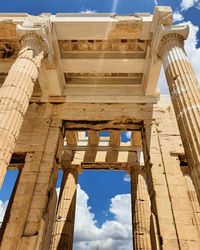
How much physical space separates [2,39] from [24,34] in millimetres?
2009

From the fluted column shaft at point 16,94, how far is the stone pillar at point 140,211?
9251mm

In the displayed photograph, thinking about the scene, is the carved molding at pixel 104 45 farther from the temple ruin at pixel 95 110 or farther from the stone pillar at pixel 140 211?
the stone pillar at pixel 140 211

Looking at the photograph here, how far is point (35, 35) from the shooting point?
898 cm

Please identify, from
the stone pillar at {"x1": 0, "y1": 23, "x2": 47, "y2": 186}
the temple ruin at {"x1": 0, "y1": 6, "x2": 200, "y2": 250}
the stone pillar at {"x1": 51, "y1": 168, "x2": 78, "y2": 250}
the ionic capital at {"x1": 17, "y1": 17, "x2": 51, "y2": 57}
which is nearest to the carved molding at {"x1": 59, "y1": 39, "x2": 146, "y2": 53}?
the temple ruin at {"x1": 0, "y1": 6, "x2": 200, "y2": 250}

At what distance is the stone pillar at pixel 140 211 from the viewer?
1284cm

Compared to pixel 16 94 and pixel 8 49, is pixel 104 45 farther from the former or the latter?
pixel 16 94

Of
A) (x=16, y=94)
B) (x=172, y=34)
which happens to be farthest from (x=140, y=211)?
(x=16, y=94)

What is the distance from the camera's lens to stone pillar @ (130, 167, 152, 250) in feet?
42.1

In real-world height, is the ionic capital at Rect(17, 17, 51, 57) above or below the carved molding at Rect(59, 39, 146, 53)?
below

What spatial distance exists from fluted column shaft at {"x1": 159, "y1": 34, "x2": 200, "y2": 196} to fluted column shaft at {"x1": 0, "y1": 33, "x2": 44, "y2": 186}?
4.65 meters

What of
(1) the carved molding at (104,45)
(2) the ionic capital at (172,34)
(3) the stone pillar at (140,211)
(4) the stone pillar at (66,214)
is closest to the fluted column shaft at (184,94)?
(2) the ionic capital at (172,34)

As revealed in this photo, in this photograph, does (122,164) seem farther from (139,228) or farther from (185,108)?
(185,108)

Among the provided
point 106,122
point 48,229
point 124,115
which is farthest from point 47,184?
point 124,115

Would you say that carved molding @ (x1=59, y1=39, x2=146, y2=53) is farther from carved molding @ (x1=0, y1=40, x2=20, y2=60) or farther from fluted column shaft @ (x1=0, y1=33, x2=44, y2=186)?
fluted column shaft @ (x1=0, y1=33, x2=44, y2=186)
